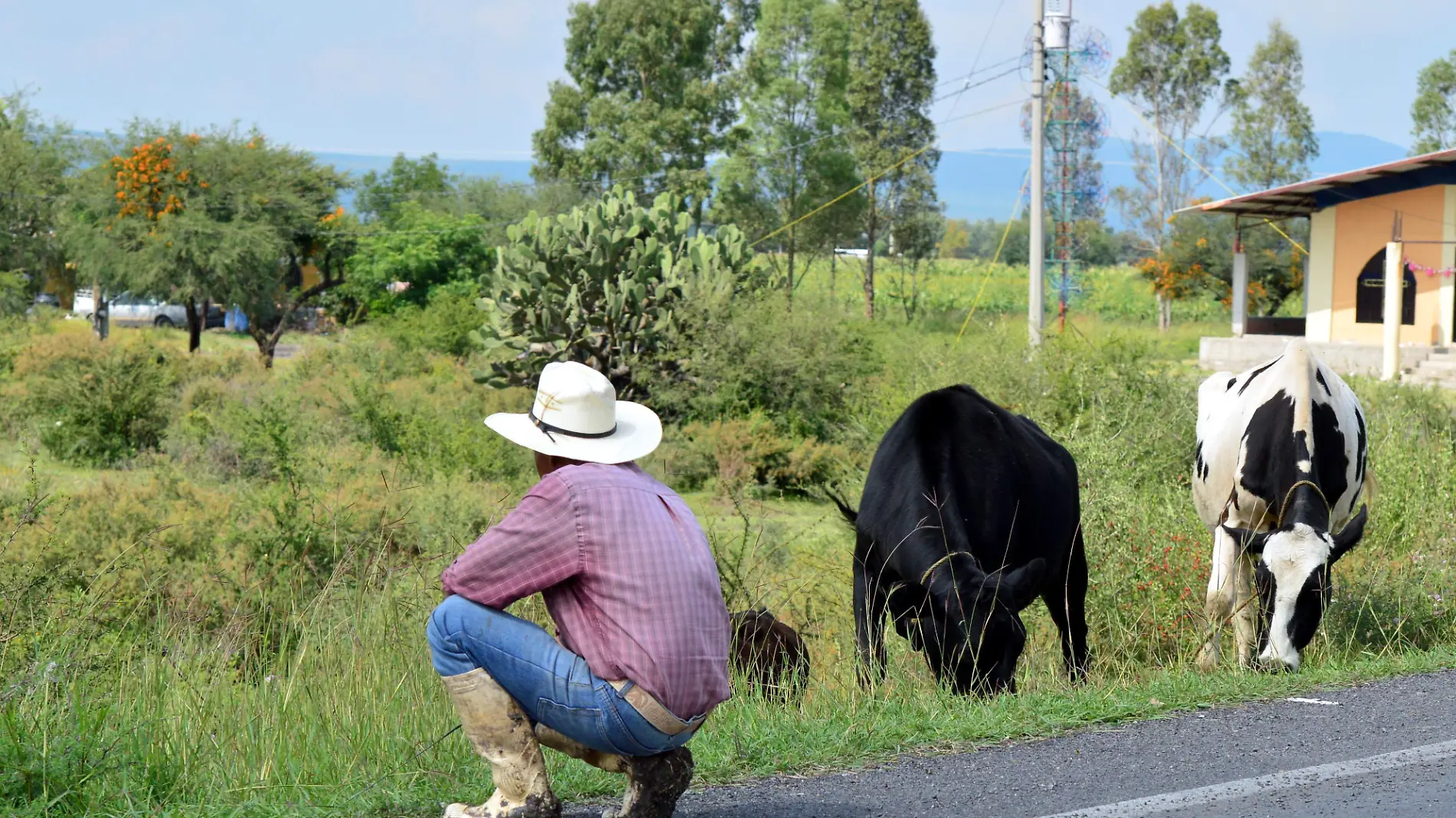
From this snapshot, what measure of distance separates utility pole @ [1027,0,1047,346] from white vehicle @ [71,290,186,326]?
44.4 meters

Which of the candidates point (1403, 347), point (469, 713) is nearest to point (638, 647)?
point (469, 713)

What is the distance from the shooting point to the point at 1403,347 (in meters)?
29.4

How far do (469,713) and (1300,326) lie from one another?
117ft

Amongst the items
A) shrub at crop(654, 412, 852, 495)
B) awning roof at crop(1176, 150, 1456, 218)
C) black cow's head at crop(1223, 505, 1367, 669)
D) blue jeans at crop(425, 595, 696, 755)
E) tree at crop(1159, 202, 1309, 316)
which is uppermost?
awning roof at crop(1176, 150, 1456, 218)

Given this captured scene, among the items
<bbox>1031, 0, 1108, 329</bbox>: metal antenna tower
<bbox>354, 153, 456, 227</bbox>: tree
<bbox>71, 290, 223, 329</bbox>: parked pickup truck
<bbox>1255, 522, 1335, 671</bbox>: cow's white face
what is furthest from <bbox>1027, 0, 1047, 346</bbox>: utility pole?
<bbox>71, 290, 223, 329</bbox>: parked pickup truck

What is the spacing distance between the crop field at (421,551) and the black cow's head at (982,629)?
0.73 feet

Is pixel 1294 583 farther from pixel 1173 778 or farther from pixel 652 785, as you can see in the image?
pixel 652 785

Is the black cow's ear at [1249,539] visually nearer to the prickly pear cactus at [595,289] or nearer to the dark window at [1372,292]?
the prickly pear cactus at [595,289]

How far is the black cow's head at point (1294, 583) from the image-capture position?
6727mm

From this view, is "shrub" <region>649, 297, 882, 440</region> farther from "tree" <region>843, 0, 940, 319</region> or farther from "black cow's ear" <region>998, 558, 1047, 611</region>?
"tree" <region>843, 0, 940, 319</region>

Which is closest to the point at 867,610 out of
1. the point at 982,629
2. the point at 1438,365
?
the point at 982,629

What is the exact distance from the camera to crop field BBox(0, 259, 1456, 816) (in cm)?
473

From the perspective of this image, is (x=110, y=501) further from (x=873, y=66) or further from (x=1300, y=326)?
(x=873, y=66)

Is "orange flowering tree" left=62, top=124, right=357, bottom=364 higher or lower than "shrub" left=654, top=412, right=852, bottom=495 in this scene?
higher
